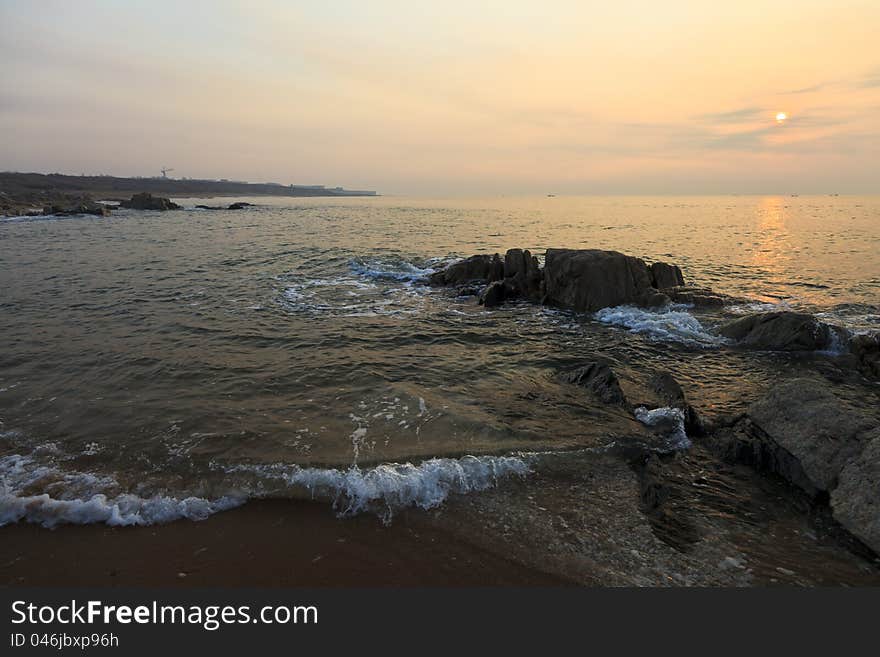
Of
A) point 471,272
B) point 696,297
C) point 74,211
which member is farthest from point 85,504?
point 74,211

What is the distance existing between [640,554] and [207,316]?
17.7 metres

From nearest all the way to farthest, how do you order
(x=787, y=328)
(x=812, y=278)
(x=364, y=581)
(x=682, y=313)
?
(x=364, y=581), (x=787, y=328), (x=682, y=313), (x=812, y=278)

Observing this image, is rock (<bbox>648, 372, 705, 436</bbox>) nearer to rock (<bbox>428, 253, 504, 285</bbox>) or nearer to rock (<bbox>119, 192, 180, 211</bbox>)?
rock (<bbox>428, 253, 504, 285</bbox>)

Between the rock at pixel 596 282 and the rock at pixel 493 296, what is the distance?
88.8 inches

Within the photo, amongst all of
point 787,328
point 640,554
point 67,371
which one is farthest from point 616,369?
point 67,371

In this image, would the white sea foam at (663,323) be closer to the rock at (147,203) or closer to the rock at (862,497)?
the rock at (862,497)

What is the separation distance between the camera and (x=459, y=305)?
848 inches

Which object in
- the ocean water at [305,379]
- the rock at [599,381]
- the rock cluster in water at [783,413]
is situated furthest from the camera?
the rock at [599,381]

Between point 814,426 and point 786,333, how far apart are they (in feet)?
28.3

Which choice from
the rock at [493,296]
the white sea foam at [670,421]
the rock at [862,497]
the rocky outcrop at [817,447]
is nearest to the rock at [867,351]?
the rocky outcrop at [817,447]

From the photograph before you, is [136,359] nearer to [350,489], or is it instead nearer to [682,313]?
[350,489]

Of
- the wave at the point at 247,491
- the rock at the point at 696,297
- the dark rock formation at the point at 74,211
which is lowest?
the wave at the point at 247,491

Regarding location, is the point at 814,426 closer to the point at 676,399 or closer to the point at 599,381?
the point at 676,399

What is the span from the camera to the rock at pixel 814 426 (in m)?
7.18
